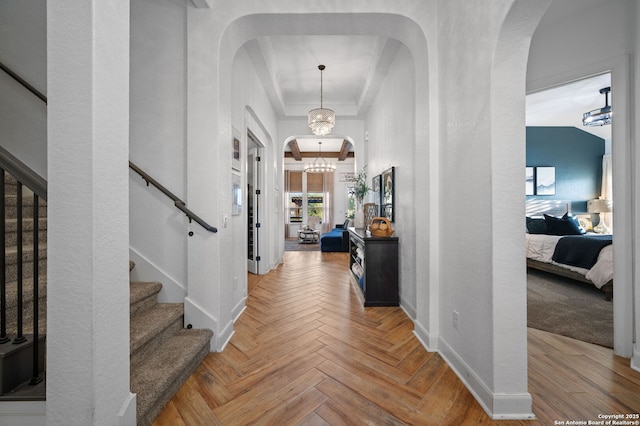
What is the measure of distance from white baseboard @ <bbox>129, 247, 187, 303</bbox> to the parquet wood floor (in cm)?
63

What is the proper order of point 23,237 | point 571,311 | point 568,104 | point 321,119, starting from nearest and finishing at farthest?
1. point 23,237
2. point 571,311
3. point 321,119
4. point 568,104

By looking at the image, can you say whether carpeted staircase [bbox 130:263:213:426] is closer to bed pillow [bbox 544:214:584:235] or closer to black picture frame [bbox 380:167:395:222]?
black picture frame [bbox 380:167:395:222]

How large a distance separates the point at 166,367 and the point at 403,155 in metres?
3.11

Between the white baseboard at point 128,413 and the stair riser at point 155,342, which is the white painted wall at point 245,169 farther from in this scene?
the white baseboard at point 128,413


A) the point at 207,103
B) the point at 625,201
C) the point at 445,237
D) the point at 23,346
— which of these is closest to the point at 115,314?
the point at 23,346

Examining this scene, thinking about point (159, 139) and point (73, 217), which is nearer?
point (73, 217)

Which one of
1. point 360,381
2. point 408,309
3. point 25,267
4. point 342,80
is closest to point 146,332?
point 25,267

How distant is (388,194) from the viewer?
397 centimetres

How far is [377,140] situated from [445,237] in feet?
9.71

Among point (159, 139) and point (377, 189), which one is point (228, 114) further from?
point (377, 189)

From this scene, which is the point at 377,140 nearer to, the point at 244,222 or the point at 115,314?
the point at 244,222

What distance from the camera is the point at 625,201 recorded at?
7.21 feet

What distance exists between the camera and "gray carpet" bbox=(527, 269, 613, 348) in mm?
2559

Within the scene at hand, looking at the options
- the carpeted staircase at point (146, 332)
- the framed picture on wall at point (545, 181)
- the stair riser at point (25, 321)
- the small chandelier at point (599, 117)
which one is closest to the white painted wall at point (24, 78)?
the carpeted staircase at point (146, 332)
